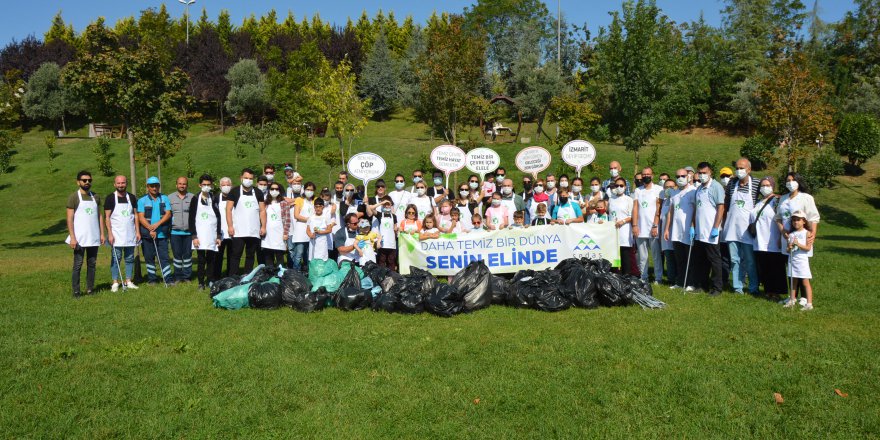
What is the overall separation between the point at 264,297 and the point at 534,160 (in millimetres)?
7504

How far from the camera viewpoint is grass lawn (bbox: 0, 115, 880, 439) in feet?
14.3

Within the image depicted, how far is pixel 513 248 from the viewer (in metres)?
10.1

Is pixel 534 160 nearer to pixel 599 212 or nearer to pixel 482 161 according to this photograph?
pixel 482 161

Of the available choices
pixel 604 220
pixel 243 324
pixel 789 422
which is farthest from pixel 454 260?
pixel 789 422

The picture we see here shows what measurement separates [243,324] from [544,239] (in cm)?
517

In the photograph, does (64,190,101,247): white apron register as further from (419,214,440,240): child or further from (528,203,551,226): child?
(528,203,551,226): child

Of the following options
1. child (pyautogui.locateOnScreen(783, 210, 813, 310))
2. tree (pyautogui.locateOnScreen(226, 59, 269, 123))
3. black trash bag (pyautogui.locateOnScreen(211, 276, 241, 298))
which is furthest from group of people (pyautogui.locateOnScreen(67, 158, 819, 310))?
tree (pyautogui.locateOnScreen(226, 59, 269, 123))

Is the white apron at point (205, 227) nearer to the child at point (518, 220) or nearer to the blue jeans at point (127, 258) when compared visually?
the blue jeans at point (127, 258)

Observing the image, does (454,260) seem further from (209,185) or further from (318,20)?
(318,20)

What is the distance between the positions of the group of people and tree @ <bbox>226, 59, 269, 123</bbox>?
37924mm

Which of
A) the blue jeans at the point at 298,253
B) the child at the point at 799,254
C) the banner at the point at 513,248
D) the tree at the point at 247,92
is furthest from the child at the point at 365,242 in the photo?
the tree at the point at 247,92

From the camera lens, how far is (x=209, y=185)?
32.3 ft

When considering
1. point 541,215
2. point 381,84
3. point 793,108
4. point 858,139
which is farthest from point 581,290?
point 381,84

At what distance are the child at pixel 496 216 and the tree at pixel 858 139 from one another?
78.4 feet
